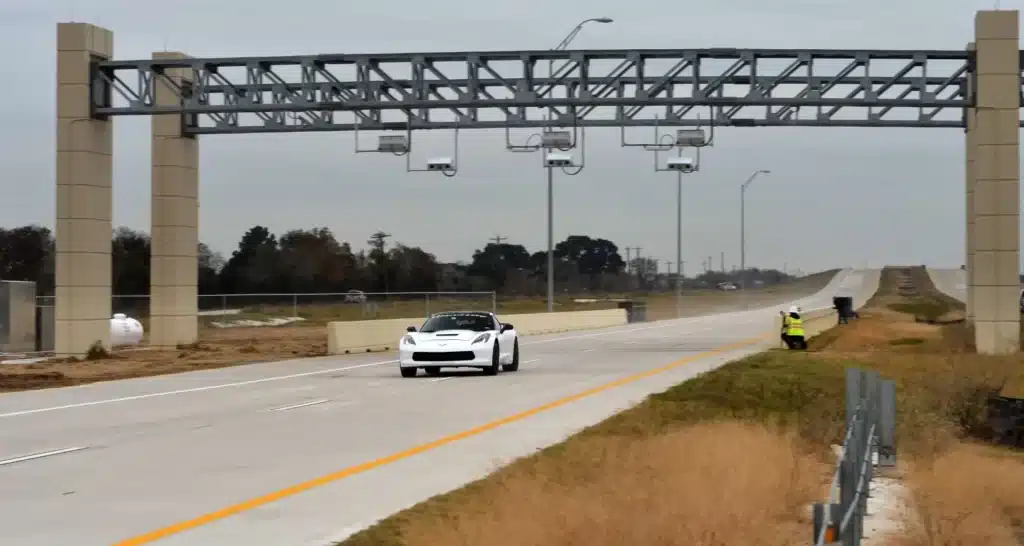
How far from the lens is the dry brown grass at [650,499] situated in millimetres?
8938

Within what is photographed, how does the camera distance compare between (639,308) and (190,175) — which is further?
(639,308)

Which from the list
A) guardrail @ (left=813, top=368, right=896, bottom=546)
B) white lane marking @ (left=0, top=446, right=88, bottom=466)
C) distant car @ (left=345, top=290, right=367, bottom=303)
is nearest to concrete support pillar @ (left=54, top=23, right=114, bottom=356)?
white lane marking @ (left=0, top=446, right=88, bottom=466)

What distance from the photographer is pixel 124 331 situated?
48906 mm

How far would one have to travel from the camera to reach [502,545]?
8.85m

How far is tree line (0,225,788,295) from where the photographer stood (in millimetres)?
98750

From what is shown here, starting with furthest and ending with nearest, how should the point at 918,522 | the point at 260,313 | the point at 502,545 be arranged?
the point at 260,313 → the point at 918,522 → the point at 502,545

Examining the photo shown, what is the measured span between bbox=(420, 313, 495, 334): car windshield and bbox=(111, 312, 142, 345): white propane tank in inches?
793

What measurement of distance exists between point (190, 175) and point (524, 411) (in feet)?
88.5

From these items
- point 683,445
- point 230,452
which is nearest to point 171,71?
point 230,452

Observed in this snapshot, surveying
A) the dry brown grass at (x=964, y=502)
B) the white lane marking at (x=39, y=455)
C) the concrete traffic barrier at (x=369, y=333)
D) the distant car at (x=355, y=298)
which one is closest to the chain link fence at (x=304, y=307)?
the distant car at (x=355, y=298)

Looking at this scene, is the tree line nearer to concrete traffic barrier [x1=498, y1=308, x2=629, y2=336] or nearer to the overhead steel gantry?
concrete traffic barrier [x1=498, y1=308, x2=629, y2=336]

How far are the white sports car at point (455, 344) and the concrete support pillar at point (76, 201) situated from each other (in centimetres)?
1332

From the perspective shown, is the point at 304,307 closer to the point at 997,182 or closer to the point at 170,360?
the point at 170,360

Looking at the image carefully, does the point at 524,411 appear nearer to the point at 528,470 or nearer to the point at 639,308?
the point at 528,470
